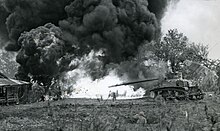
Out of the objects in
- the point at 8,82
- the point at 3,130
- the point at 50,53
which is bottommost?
the point at 3,130

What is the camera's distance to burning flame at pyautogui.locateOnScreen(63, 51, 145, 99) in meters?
41.6

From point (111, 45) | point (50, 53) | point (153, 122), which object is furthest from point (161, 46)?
point (153, 122)

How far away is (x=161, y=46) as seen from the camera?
56.9 meters

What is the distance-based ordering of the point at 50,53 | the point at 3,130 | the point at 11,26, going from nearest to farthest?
the point at 3,130, the point at 50,53, the point at 11,26

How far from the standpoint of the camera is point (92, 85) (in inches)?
1799

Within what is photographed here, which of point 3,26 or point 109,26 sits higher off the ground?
point 3,26

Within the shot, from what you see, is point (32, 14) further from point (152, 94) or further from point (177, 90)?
point (177, 90)

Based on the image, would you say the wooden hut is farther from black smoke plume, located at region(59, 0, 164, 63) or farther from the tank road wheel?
black smoke plume, located at region(59, 0, 164, 63)

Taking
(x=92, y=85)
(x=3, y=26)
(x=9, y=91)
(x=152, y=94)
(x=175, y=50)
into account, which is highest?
(x=3, y=26)

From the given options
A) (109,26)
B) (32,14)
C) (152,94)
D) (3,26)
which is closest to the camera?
(152,94)

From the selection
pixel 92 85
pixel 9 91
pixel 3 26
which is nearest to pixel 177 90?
pixel 9 91

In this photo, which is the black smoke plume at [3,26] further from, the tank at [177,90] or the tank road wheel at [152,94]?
the tank at [177,90]

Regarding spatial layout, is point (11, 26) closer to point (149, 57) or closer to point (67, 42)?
point (67, 42)

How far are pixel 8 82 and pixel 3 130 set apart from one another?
21178mm
